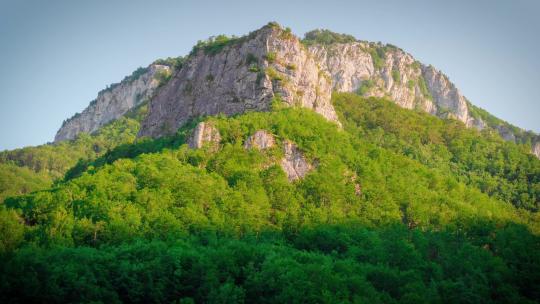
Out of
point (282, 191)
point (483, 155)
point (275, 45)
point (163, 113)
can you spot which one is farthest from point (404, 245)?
point (483, 155)

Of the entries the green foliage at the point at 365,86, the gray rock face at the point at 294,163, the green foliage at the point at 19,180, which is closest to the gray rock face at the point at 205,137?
the gray rock face at the point at 294,163

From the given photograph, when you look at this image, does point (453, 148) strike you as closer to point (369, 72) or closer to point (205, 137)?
point (205, 137)

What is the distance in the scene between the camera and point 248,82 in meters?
93.8

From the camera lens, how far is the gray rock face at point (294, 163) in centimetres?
8056

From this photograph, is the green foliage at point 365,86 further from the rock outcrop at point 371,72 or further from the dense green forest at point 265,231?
the dense green forest at point 265,231

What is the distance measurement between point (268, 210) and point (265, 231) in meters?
3.88

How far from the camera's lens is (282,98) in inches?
3632

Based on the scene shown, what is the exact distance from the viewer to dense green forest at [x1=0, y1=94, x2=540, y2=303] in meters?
52.2

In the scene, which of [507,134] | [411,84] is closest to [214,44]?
[411,84]

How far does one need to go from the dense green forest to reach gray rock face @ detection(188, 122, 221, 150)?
83cm

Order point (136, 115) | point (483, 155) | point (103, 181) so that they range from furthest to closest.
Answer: point (136, 115), point (483, 155), point (103, 181)

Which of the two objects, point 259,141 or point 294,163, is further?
point 294,163

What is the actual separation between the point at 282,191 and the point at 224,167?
23.4 ft

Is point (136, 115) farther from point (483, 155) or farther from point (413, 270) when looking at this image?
point (413, 270)
